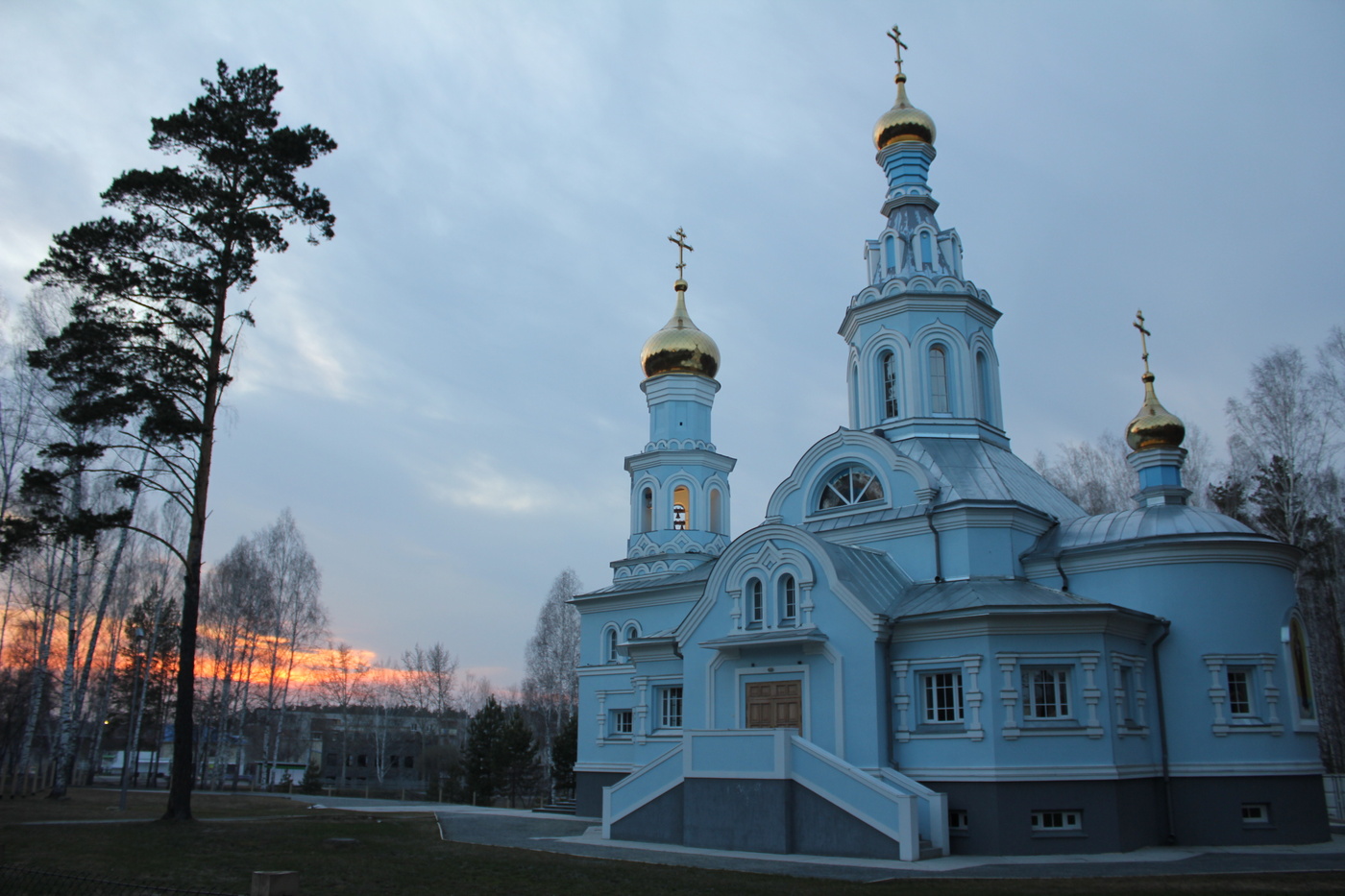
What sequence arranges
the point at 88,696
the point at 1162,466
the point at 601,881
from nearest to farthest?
the point at 601,881
the point at 1162,466
the point at 88,696

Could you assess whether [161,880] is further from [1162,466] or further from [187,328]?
[1162,466]

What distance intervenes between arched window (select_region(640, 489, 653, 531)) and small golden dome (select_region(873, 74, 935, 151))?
11.6 m

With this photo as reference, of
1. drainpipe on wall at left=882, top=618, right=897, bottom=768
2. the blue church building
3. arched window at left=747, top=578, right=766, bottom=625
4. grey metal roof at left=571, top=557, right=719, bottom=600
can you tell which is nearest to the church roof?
grey metal roof at left=571, top=557, right=719, bottom=600

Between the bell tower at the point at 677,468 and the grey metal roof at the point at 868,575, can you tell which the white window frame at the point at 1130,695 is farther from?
the bell tower at the point at 677,468

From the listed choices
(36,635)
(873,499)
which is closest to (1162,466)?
(873,499)

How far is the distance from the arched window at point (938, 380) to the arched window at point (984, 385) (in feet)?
3.11

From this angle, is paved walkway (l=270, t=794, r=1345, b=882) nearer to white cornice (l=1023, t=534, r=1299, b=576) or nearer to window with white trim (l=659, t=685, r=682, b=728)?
window with white trim (l=659, t=685, r=682, b=728)

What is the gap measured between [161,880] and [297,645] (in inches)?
1091

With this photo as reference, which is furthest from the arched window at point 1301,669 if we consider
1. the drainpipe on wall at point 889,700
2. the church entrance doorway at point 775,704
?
the church entrance doorway at point 775,704

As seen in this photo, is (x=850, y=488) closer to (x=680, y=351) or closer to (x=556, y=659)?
(x=680, y=351)

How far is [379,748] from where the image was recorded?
46594mm

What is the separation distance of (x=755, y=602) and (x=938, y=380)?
24.9ft

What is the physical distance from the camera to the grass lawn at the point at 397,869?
10.6 metres

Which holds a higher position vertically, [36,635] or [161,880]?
[36,635]
